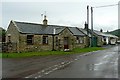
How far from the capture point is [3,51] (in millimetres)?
35938

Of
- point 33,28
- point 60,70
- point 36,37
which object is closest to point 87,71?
point 60,70

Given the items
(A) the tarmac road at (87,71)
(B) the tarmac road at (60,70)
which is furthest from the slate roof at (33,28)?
(A) the tarmac road at (87,71)

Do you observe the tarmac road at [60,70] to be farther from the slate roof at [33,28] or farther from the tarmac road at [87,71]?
the slate roof at [33,28]

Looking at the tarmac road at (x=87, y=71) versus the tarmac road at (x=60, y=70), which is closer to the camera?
the tarmac road at (x=87, y=71)

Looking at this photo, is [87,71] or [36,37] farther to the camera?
[36,37]

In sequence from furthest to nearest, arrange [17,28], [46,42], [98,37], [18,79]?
[98,37] < [46,42] < [17,28] < [18,79]

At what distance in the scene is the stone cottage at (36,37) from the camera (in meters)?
35.8

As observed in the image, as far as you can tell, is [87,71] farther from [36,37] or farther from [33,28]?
[33,28]

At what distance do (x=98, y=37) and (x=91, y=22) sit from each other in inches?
638

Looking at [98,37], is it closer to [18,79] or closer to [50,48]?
[50,48]

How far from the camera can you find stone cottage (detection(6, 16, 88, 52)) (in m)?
35.8

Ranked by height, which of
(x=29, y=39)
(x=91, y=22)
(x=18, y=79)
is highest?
(x=91, y=22)

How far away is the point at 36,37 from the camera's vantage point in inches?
1474

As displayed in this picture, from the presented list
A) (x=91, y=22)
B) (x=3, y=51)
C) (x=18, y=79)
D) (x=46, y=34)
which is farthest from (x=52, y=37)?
(x=18, y=79)
